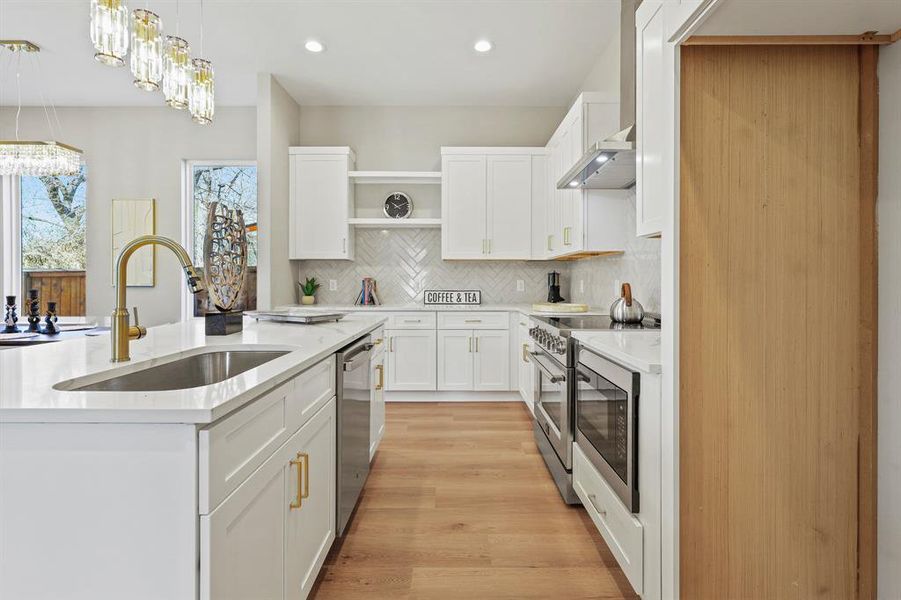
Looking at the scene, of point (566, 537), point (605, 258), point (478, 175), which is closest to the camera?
point (566, 537)

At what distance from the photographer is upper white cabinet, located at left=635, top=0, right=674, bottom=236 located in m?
1.62

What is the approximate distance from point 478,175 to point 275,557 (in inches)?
150

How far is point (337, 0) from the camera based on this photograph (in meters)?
3.05

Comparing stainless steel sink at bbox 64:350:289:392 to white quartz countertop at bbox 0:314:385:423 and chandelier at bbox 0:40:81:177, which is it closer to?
white quartz countertop at bbox 0:314:385:423

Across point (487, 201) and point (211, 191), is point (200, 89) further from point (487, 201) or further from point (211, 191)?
point (211, 191)

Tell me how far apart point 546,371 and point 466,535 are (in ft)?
3.32

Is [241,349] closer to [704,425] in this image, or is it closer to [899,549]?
[704,425]

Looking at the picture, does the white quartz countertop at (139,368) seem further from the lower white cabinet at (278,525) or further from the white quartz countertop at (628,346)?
the white quartz countertop at (628,346)

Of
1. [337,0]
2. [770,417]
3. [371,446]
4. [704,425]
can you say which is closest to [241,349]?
[371,446]

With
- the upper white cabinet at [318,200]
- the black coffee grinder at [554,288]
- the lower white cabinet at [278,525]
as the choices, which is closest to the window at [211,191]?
the upper white cabinet at [318,200]

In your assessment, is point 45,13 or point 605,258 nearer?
point 45,13

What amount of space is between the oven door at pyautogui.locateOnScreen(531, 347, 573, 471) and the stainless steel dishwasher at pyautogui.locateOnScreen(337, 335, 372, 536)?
972 millimetres

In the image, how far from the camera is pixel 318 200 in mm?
4484

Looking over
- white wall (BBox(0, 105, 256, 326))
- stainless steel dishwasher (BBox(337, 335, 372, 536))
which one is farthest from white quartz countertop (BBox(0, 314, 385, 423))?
white wall (BBox(0, 105, 256, 326))
